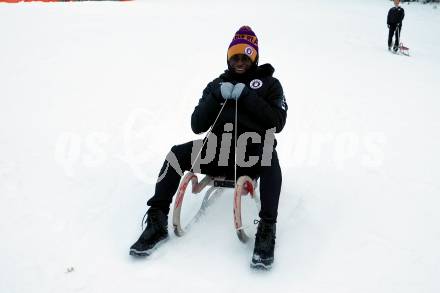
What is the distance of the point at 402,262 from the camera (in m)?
3.13

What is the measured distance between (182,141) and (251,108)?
2629 mm


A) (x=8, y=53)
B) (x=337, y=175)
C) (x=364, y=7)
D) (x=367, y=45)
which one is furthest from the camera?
(x=364, y=7)

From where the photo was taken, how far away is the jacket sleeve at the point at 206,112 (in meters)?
3.38

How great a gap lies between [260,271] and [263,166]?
0.79 meters

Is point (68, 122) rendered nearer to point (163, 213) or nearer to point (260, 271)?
point (163, 213)

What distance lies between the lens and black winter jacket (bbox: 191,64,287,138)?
3.30 metres

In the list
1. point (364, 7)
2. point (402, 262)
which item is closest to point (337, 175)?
point (402, 262)

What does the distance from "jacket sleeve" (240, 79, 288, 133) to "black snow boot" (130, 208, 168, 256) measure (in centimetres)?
109

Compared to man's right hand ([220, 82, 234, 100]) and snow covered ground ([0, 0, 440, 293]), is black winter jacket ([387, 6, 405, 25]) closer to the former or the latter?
snow covered ground ([0, 0, 440, 293])

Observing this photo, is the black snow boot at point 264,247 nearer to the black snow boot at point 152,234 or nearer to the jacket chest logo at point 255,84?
the black snow boot at point 152,234

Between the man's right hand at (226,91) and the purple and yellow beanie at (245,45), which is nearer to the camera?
the man's right hand at (226,91)

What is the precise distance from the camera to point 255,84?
138 inches

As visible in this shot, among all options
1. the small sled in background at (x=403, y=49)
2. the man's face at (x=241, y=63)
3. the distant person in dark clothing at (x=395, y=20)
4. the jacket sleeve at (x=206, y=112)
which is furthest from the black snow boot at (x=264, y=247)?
the distant person in dark clothing at (x=395, y=20)

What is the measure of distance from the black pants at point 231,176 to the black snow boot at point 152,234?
8cm
